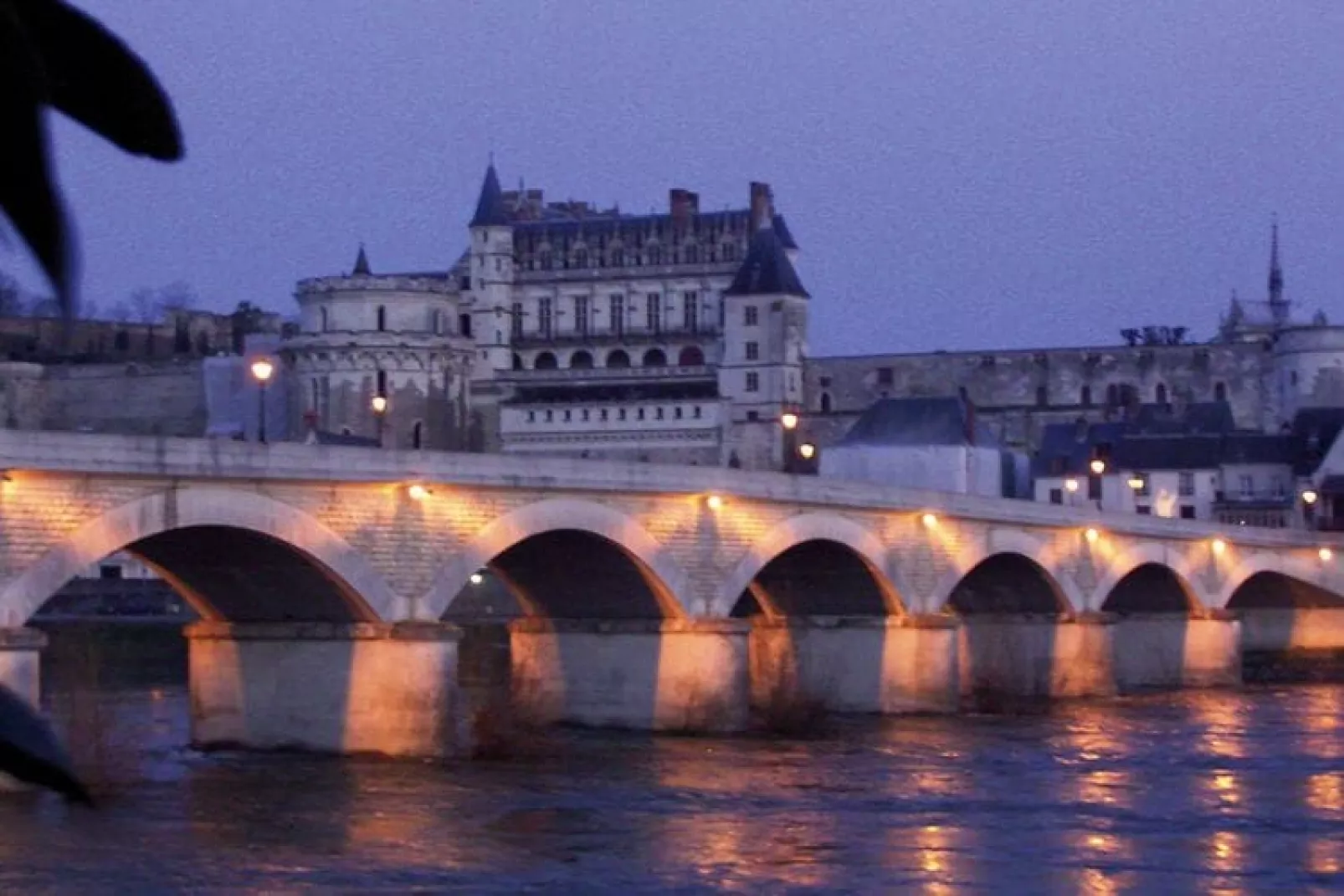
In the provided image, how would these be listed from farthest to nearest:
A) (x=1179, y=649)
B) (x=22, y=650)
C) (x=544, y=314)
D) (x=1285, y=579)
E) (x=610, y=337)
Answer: (x=544, y=314) → (x=610, y=337) → (x=1285, y=579) → (x=1179, y=649) → (x=22, y=650)

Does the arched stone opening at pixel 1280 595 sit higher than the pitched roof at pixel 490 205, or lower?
lower

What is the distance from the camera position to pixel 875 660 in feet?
124

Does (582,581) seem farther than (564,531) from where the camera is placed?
Yes

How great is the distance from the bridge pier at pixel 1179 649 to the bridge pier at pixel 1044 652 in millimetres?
4003

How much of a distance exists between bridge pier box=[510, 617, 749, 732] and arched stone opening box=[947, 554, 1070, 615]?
11732mm

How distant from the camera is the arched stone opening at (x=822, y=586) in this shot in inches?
1492

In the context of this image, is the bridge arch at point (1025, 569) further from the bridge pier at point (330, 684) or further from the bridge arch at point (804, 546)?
the bridge pier at point (330, 684)

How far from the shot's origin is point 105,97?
1.31 m

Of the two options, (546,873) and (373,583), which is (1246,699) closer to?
(373,583)

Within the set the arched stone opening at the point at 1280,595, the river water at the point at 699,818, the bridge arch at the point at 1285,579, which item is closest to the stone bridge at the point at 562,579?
the river water at the point at 699,818

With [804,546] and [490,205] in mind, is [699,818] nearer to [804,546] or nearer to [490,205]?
[804,546]

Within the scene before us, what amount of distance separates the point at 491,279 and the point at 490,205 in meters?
3.57

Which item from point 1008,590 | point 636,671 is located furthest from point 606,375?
point 636,671

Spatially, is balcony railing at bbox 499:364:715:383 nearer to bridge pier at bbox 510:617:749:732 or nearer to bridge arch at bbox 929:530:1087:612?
bridge arch at bbox 929:530:1087:612
